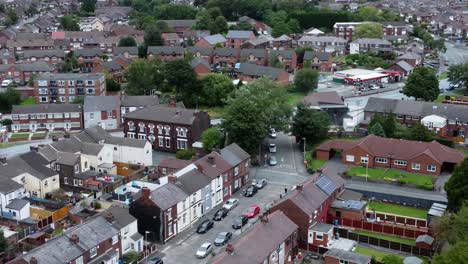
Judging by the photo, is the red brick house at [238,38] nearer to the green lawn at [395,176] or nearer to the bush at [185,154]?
the bush at [185,154]

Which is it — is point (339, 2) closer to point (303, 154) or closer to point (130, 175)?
point (303, 154)

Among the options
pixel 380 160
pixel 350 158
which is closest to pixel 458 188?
pixel 380 160

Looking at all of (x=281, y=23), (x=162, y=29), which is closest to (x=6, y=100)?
(x=162, y=29)

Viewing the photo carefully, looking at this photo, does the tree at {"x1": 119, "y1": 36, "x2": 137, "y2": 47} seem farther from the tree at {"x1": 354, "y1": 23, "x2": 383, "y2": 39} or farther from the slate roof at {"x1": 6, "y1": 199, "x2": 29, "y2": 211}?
the slate roof at {"x1": 6, "y1": 199, "x2": 29, "y2": 211}

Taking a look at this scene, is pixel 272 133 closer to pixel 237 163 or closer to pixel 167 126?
pixel 167 126

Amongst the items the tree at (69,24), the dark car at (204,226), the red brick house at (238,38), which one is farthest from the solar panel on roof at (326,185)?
the tree at (69,24)

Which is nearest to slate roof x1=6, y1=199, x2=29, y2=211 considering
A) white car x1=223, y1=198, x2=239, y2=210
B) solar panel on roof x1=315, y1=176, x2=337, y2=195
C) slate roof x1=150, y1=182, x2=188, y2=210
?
slate roof x1=150, y1=182, x2=188, y2=210
